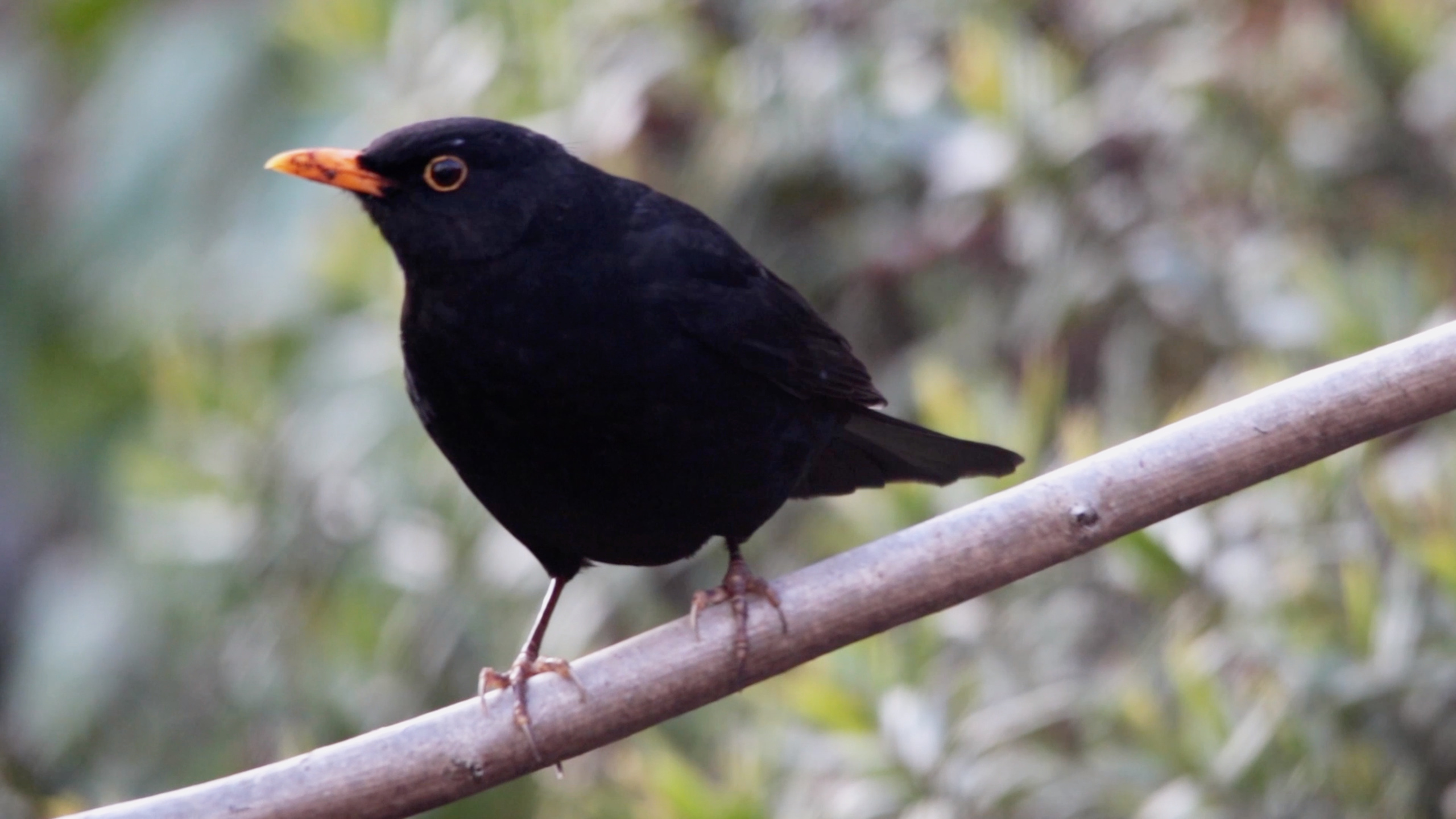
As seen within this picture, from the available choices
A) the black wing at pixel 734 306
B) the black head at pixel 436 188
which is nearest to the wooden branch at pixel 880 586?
the black wing at pixel 734 306

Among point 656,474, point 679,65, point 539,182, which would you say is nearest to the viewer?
point 656,474

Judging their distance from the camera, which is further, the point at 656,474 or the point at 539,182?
the point at 539,182

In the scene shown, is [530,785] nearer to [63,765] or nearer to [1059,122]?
[63,765]

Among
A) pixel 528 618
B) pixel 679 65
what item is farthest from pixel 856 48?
pixel 528 618

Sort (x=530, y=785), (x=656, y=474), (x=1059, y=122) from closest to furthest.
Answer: (x=656, y=474) < (x=530, y=785) < (x=1059, y=122)

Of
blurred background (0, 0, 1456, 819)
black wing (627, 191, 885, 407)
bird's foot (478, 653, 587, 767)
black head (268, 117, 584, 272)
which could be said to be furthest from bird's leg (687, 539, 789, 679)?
black head (268, 117, 584, 272)

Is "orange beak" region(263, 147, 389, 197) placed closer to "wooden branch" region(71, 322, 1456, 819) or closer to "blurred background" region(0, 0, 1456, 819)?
"wooden branch" region(71, 322, 1456, 819)
